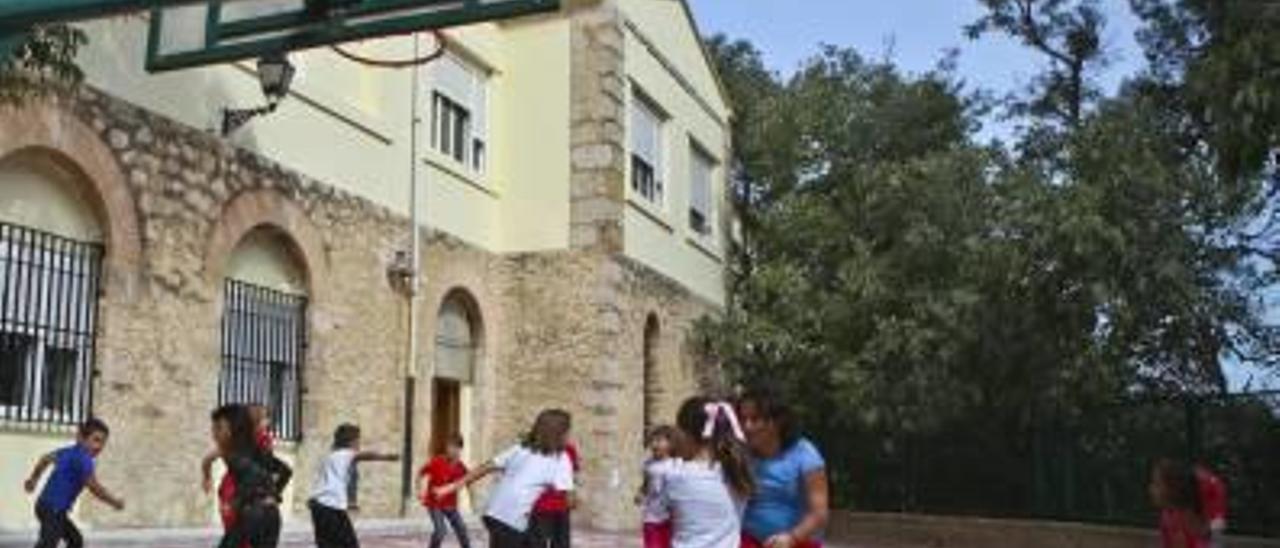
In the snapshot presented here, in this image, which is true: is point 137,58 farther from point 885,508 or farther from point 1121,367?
point 885,508

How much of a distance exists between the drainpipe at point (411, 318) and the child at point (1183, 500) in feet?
40.4

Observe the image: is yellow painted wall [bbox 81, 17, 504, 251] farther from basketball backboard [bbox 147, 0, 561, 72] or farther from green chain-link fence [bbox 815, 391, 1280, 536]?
green chain-link fence [bbox 815, 391, 1280, 536]

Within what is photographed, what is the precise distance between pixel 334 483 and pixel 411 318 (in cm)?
844

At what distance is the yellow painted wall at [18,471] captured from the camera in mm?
14031

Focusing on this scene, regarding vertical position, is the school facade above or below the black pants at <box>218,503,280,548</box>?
above

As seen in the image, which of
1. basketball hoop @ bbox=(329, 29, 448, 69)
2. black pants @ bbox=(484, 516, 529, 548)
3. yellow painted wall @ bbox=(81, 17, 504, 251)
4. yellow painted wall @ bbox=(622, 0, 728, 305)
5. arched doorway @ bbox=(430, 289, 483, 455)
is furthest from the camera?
yellow painted wall @ bbox=(622, 0, 728, 305)

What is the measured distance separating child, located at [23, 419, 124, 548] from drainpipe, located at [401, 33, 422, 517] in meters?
8.26

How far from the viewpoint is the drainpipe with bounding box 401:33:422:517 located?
791 inches

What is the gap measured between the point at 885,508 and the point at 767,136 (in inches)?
303

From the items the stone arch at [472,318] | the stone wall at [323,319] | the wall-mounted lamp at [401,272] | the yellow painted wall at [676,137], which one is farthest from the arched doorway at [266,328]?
the yellow painted wall at [676,137]

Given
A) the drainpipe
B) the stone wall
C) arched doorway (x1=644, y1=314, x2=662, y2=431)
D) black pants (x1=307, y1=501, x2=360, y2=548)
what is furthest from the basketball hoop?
arched doorway (x1=644, y1=314, x2=662, y2=431)

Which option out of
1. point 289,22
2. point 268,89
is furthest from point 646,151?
point 289,22

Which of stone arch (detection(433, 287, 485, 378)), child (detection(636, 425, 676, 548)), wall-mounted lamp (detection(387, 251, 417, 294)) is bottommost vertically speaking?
child (detection(636, 425, 676, 548))

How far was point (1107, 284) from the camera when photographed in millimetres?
21125
